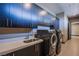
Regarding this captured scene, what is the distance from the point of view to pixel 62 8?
226cm

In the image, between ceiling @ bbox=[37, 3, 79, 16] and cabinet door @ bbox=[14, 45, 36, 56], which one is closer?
cabinet door @ bbox=[14, 45, 36, 56]

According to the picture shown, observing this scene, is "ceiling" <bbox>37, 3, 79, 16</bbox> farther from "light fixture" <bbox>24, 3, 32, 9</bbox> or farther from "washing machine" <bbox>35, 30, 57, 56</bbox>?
"washing machine" <bbox>35, 30, 57, 56</bbox>

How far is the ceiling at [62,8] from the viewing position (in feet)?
7.12

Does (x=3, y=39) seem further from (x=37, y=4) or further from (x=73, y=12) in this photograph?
(x=73, y=12)

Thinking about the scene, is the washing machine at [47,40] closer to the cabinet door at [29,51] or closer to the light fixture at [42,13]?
the cabinet door at [29,51]

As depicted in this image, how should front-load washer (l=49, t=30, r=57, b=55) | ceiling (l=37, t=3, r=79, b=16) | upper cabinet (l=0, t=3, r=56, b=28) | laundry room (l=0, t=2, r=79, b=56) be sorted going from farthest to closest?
front-load washer (l=49, t=30, r=57, b=55), ceiling (l=37, t=3, r=79, b=16), laundry room (l=0, t=2, r=79, b=56), upper cabinet (l=0, t=3, r=56, b=28)

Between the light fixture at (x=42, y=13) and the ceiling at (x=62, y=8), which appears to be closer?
the ceiling at (x=62, y=8)

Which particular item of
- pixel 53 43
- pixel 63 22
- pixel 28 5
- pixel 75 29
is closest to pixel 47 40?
pixel 53 43

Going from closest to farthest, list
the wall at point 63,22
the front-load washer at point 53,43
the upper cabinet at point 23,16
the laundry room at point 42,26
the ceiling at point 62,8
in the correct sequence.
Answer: the upper cabinet at point 23,16, the laundry room at point 42,26, the ceiling at point 62,8, the wall at point 63,22, the front-load washer at point 53,43

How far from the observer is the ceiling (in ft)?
7.12

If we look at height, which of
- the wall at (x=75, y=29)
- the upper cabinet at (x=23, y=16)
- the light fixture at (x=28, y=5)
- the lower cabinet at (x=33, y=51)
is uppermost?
the light fixture at (x=28, y=5)

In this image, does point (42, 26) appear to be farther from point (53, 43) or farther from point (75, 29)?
point (75, 29)

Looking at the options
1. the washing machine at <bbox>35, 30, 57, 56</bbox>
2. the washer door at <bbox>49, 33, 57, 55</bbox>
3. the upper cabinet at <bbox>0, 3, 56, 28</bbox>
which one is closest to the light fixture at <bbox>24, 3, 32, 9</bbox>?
the upper cabinet at <bbox>0, 3, 56, 28</bbox>

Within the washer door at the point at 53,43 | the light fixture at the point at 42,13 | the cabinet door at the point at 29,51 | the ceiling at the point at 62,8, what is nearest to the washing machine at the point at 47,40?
the washer door at the point at 53,43
